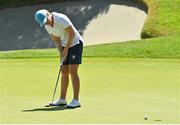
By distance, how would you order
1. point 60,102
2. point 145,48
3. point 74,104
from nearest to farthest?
point 74,104 < point 60,102 < point 145,48

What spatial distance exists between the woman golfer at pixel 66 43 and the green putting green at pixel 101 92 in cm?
34

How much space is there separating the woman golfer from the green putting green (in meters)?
0.34

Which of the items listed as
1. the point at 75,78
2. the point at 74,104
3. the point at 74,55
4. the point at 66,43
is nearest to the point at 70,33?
the point at 66,43

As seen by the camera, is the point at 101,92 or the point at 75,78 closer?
the point at 75,78

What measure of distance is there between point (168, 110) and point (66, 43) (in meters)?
1.88

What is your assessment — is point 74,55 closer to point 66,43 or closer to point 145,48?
point 66,43

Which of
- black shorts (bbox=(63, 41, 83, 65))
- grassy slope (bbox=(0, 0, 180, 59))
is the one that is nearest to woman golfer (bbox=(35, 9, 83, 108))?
black shorts (bbox=(63, 41, 83, 65))

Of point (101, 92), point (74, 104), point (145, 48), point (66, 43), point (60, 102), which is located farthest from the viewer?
point (145, 48)

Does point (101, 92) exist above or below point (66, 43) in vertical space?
below

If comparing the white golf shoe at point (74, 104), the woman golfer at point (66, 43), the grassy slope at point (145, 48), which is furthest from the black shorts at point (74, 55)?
the grassy slope at point (145, 48)

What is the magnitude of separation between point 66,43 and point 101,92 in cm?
166

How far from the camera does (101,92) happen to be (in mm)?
11648

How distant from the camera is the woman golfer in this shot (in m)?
10.1

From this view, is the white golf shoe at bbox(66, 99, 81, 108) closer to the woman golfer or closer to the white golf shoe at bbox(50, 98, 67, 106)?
the woman golfer
